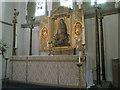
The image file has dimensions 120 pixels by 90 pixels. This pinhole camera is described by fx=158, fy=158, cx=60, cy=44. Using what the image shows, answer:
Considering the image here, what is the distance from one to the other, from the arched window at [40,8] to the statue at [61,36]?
2035 millimetres

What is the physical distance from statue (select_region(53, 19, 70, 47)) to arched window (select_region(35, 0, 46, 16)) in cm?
203

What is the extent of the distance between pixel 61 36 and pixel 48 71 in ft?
7.24

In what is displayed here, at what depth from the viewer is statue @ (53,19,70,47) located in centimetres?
664

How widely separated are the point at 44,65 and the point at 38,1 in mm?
4857

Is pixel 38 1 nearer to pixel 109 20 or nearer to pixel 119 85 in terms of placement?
pixel 109 20

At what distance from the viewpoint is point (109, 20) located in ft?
20.5

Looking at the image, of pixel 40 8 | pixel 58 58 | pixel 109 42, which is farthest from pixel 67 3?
pixel 58 58

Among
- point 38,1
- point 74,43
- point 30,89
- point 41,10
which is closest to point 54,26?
point 74,43

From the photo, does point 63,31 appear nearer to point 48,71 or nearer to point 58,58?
point 58,58

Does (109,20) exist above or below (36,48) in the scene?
above

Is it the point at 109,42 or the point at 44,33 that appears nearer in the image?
the point at 109,42

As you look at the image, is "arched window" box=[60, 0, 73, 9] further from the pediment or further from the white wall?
the white wall

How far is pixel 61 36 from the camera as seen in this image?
6.70 m

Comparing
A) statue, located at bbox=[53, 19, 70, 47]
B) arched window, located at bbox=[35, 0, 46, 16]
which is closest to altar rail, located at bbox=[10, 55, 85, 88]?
statue, located at bbox=[53, 19, 70, 47]
